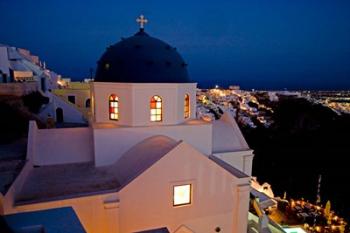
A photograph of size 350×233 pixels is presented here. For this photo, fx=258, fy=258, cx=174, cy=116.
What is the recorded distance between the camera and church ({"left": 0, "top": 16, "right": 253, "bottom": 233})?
876 cm

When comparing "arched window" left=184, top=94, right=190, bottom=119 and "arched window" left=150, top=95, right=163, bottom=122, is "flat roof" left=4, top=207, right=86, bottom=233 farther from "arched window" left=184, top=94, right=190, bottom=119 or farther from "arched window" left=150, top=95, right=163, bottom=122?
"arched window" left=184, top=94, right=190, bottom=119

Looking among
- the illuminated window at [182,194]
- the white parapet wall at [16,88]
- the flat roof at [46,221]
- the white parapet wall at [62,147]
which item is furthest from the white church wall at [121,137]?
the white parapet wall at [16,88]

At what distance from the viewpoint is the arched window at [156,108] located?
464 inches

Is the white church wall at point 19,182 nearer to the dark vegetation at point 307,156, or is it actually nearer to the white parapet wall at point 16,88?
the white parapet wall at point 16,88

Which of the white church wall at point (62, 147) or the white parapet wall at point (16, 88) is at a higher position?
the white parapet wall at point (16, 88)

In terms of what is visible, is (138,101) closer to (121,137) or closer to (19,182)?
(121,137)

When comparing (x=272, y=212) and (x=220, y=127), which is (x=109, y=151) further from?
(x=272, y=212)

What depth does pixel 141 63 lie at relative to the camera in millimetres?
11688

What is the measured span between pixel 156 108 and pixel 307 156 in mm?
29691

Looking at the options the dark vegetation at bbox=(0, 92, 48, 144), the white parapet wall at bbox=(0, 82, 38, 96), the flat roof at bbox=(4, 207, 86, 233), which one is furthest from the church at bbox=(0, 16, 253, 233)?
the white parapet wall at bbox=(0, 82, 38, 96)

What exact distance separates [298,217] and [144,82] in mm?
14477

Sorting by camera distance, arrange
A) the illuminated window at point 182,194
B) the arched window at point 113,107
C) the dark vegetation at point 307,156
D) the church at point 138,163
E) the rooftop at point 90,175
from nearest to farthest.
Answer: the rooftop at point 90,175
the church at point 138,163
the illuminated window at point 182,194
the arched window at point 113,107
the dark vegetation at point 307,156

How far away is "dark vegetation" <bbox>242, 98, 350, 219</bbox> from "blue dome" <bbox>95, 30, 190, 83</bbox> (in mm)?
A: 18979

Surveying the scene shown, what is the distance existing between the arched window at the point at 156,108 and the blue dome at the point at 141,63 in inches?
32.7
